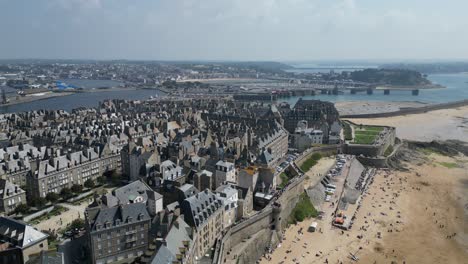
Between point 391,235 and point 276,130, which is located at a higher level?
point 276,130

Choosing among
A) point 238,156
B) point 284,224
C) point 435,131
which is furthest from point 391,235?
point 435,131

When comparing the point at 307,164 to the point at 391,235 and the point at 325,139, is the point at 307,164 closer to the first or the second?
the point at 325,139

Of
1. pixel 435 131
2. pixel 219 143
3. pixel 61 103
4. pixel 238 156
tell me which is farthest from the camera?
pixel 61 103

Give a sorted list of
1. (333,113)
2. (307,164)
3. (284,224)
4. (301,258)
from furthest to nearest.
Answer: (333,113) → (307,164) → (284,224) → (301,258)

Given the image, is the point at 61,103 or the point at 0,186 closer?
the point at 0,186

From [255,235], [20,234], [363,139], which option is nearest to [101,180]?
[20,234]

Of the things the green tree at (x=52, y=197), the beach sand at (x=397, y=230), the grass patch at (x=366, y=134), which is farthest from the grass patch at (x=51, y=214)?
the grass patch at (x=366, y=134)

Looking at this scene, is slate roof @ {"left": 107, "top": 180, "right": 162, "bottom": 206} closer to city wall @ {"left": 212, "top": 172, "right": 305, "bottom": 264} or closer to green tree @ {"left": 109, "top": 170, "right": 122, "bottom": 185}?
city wall @ {"left": 212, "top": 172, "right": 305, "bottom": 264}

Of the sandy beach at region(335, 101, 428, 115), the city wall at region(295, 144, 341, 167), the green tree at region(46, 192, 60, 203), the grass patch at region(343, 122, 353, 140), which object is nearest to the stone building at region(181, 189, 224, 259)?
the green tree at region(46, 192, 60, 203)
